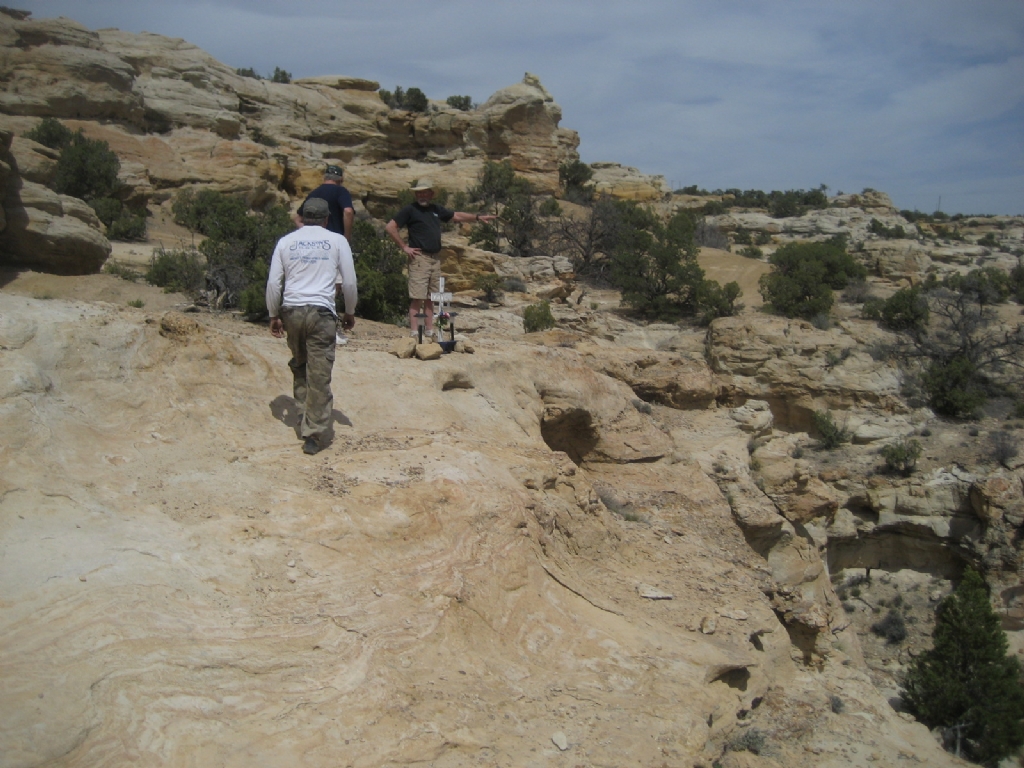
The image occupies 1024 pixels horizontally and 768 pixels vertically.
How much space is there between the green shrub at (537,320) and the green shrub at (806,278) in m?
8.67

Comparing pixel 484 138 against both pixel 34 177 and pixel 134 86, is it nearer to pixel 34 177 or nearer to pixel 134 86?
pixel 134 86

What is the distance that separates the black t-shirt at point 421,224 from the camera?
7891mm

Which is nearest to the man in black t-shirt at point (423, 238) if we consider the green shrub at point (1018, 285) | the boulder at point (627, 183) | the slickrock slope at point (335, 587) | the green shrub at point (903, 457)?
the slickrock slope at point (335, 587)

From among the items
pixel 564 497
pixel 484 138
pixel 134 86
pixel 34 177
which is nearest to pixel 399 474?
pixel 564 497

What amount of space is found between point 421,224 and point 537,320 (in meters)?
5.01

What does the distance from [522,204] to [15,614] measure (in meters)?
21.7

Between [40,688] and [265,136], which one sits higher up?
[265,136]

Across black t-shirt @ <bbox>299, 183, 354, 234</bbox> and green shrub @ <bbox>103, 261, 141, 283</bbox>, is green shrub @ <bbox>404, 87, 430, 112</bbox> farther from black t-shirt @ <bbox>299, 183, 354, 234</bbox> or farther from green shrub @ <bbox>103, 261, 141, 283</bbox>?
black t-shirt @ <bbox>299, 183, 354, 234</bbox>

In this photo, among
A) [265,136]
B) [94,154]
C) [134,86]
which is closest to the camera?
[94,154]

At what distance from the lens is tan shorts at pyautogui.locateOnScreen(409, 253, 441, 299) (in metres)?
7.96

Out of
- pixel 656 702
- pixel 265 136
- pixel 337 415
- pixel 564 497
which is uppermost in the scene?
pixel 265 136

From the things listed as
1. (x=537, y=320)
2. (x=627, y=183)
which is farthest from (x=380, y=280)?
(x=627, y=183)

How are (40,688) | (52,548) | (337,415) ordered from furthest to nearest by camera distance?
(337,415) < (52,548) < (40,688)

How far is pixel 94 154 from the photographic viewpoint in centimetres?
1952
